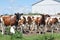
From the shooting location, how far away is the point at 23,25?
24516 millimetres

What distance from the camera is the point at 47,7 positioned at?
59562 millimetres

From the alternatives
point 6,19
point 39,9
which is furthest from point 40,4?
point 6,19

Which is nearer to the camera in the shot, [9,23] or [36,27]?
[9,23]

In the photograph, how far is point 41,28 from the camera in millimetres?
23734

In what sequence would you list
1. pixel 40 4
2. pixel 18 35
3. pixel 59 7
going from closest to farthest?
pixel 18 35 → pixel 59 7 → pixel 40 4

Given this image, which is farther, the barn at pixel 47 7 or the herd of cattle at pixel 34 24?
the barn at pixel 47 7

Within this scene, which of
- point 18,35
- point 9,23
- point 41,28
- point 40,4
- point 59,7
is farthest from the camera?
point 40,4

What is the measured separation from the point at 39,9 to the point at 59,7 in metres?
4.87

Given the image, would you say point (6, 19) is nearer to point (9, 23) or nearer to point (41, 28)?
point (9, 23)

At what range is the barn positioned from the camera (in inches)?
Result: 2250

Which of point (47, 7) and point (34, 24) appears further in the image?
point (47, 7)

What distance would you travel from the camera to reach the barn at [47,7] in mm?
57159

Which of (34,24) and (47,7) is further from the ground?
(47,7)

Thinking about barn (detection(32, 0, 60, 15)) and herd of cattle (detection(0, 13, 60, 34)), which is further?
barn (detection(32, 0, 60, 15))
